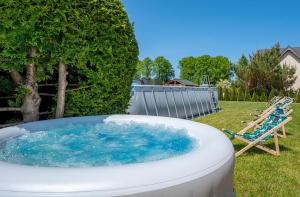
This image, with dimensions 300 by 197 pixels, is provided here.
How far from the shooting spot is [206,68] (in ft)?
280

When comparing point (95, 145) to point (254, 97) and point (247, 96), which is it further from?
point (247, 96)

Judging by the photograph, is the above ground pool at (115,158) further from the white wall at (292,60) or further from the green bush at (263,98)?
the white wall at (292,60)

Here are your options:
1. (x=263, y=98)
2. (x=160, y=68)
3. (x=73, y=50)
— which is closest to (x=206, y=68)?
(x=160, y=68)

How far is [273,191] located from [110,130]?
3204 mm

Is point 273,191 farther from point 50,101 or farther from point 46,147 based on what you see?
point 50,101

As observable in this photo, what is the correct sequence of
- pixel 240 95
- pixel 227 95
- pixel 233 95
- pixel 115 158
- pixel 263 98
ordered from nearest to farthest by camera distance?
pixel 115 158 < pixel 263 98 < pixel 240 95 < pixel 233 95 < pixel 227 95

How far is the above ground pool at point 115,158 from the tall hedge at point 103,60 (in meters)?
0.76

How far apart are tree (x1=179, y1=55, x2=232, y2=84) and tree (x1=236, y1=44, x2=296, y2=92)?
45.0 m

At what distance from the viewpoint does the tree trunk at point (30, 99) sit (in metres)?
5.79

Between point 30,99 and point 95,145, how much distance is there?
192cm

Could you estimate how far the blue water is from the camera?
3752 mm

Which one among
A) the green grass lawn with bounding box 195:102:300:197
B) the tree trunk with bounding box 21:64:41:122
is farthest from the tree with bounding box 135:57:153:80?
the tree trunk with bounding box 21:64:41:122

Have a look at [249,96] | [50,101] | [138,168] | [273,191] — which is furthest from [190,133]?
[249,96]

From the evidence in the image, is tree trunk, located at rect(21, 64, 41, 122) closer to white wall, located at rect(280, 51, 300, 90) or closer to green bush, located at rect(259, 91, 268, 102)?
green bush, located at rect(259, 91, 268, 102)
